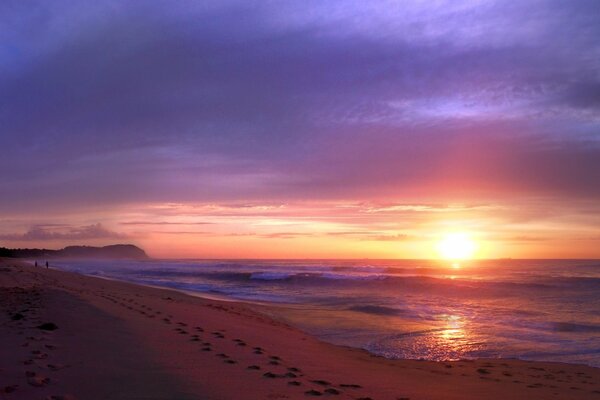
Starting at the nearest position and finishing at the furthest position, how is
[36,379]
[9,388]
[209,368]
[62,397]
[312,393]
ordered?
[62,397]
[9,388]
[36,379]
[312,393]
[209,368]

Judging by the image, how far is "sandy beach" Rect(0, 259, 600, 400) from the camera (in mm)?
5688

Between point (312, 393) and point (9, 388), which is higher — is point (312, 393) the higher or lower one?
the lower one

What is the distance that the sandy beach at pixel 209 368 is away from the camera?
5.69 m

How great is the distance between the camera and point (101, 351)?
24.2ft

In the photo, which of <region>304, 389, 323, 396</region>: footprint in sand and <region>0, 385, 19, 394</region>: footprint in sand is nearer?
<region>0, 385, 19, 394</region>: footprint in sand

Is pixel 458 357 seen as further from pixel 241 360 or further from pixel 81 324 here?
pixel 81 324

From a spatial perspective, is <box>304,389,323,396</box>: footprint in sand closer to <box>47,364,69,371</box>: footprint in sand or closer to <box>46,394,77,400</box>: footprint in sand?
<box>46,394,77,400</box>: footprint in sand

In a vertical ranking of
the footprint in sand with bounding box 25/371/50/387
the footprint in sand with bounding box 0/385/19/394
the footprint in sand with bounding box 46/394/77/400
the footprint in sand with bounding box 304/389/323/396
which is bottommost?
the footprint in sand with bounding box 304/389/323/396

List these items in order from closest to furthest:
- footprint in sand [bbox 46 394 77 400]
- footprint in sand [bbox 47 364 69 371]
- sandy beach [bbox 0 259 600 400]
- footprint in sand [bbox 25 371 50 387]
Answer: footprint in sand [bbox 46 394 77 400] → footprint in sand [bbox 25 371 50 387] → sandy beach [bbox 0 259 600 400] → footprint in sand [bbox 47 364 69 371]

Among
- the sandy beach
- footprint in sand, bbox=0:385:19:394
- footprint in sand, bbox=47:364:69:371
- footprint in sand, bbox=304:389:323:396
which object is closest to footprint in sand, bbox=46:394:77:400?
the sandy beach

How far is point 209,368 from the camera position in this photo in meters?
6.88

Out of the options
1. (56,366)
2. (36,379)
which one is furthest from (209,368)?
(36,379)

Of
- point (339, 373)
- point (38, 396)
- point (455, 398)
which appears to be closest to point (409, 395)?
point (455, 398)

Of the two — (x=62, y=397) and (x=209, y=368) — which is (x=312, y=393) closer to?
(x=209, y=368)
